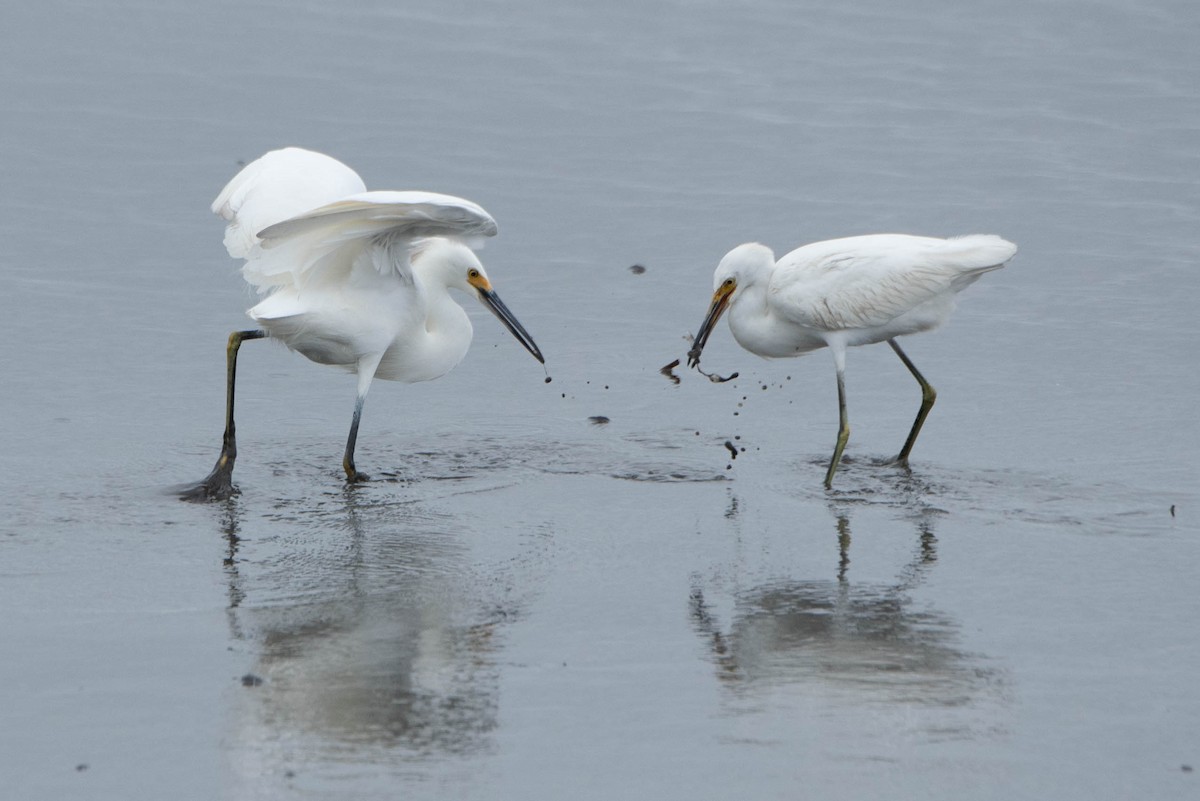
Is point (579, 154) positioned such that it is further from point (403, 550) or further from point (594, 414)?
point (403, 550)

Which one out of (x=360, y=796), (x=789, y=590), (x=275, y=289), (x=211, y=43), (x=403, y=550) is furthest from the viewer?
(x=211, y=43)

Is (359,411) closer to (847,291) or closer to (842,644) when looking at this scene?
(847,291)

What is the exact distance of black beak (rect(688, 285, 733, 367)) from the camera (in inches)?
Result: 354

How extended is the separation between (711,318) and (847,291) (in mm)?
767

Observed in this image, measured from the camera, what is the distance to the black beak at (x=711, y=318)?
8984 mm

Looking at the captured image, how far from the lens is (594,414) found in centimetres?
923

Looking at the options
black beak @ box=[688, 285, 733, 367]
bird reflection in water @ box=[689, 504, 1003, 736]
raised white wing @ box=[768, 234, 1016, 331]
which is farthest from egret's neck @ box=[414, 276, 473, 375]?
bird reflection in water @ box=[689, 504, 1003, 736]

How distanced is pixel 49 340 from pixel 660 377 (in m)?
3.58

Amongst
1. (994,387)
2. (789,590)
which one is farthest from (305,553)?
(994,387)

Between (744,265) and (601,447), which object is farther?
(744,265)

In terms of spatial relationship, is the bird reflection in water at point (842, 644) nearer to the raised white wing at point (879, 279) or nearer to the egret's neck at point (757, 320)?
the raised white wing at point (879, 279)

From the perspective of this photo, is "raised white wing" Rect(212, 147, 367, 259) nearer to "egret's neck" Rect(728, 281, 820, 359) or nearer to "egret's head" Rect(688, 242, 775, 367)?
"egret's head" Rect(688, 242, 775, 367)

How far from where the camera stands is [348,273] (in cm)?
835

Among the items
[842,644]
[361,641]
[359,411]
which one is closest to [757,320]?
[359,411]
